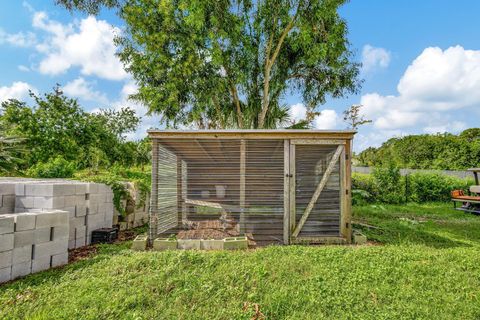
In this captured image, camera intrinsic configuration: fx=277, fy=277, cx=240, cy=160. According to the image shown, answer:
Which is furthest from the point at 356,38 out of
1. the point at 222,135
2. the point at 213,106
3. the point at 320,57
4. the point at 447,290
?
the point at 447,290

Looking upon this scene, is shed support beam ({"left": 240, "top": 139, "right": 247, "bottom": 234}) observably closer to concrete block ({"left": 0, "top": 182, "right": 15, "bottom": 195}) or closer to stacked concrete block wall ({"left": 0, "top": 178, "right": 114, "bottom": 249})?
stacked concrete block wall ({"left": 0, "top": 178, "right": 114, "bottom": 249})

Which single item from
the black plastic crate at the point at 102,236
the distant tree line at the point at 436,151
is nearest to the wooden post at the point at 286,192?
the black plastic crate at the point at 102,236

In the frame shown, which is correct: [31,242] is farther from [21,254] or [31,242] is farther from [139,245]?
[139,245]

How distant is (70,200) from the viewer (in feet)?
16.2

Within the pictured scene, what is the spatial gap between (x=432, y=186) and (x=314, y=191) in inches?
436

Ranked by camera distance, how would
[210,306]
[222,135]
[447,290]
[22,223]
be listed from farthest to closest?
[222,135] < [22,223] < [447,290] < [210,306]

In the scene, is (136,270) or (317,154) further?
(317,154)

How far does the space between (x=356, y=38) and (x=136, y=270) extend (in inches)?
526

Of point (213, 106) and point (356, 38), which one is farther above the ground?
point (356, 38)

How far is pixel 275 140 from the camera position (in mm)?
5551

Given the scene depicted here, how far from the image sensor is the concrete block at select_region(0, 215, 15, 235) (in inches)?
135

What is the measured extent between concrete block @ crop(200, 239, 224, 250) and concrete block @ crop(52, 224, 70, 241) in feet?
7.07

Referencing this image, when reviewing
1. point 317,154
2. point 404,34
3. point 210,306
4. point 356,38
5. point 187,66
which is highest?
point 356,38

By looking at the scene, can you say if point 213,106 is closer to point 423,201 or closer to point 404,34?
point 404,34
